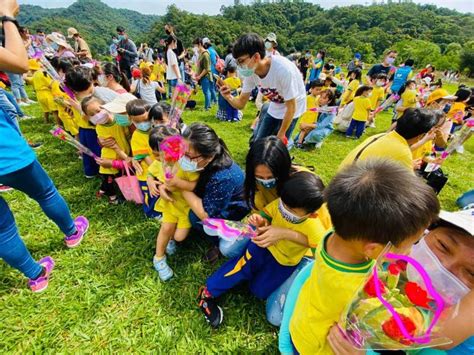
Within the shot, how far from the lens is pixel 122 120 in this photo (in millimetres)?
2965

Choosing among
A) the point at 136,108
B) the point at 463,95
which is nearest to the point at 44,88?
the point at 136,108

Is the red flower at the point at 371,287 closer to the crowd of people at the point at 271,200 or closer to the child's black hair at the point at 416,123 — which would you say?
the crowd of people at the point at 271,200

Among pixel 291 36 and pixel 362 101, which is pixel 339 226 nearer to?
pixel 362 101

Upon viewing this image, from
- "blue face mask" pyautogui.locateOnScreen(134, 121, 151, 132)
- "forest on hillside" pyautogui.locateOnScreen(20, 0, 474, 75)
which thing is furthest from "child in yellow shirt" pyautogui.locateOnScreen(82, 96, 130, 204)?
"forest on hillside" pyautogui.locateOnScreen(20, 0, 474, 75)

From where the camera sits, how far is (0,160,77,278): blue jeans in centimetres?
187

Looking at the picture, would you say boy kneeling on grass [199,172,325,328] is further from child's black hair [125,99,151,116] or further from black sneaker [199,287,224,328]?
child's black hair [125,99,151,116]

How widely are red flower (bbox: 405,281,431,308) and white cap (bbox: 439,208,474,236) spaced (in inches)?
13.5

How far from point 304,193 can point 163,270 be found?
161 cm

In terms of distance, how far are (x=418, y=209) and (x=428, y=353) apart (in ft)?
2.40

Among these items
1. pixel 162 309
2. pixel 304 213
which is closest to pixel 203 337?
pixel 162 309

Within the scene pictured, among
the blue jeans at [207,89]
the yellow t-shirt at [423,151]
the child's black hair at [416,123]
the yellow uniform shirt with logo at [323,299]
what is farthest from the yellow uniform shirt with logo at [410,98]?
the yellow uniform shirt with logo at [323,299]

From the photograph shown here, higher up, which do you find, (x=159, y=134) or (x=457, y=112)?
(x=457, y=112)

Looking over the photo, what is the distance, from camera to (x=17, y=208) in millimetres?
3326

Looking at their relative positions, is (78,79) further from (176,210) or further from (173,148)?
(176,210)
